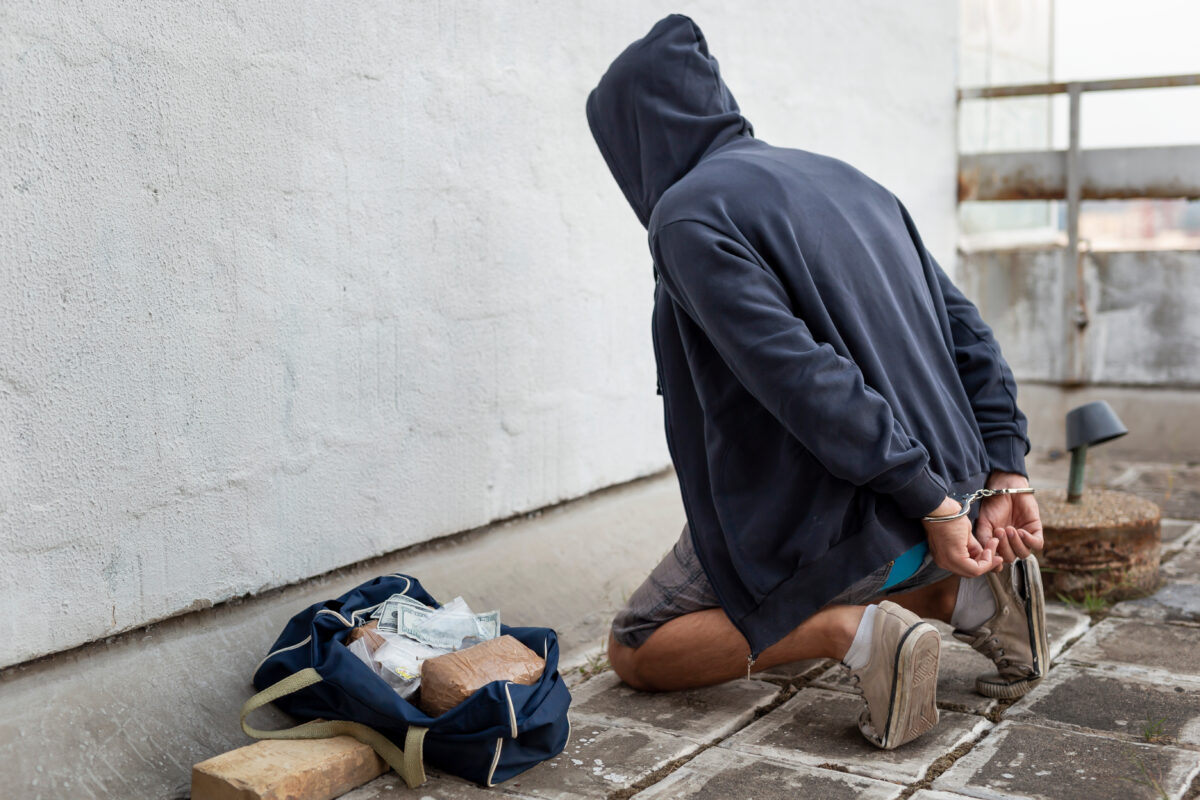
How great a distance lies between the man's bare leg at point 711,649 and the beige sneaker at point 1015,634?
390mm

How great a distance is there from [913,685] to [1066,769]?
338 mm

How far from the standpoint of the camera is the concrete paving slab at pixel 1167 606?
339 centimetres

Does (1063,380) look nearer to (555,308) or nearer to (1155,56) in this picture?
(1155,56)

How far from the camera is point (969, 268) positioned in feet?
20.7

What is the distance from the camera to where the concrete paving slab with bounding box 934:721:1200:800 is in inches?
87.4

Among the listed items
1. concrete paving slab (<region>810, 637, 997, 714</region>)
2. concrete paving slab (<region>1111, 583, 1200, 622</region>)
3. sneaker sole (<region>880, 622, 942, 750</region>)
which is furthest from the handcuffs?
concrete paving slab (<region>1111, 583, 1200, 622</region>)

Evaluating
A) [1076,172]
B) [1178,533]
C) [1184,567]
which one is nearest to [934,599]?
[1184,567]

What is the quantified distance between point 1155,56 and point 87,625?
613cm

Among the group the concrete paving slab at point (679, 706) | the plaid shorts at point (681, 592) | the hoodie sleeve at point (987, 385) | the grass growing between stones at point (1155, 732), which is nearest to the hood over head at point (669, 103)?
the hoodie sleeve at point (987, 385)

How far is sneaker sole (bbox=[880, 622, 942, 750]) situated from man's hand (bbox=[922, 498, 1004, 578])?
0.18m

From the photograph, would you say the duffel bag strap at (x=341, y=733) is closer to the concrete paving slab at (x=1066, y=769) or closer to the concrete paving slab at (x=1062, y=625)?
the concrete paving slab at (x=1066, y=769)

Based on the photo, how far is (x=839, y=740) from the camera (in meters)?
2.52

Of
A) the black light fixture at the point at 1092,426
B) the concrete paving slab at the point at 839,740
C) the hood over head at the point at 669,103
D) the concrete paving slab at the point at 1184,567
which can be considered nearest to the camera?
the concrete paving slab at the point at 839,740

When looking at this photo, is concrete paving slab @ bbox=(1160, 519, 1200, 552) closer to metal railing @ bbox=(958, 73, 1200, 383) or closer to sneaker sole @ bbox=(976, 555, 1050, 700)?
metal railing @ bbox=(958, 73, 1200, 383)
